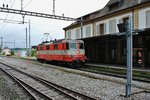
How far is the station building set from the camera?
76.3 feet

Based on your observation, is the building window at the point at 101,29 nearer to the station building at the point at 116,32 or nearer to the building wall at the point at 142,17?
the station building at the point at 116,32

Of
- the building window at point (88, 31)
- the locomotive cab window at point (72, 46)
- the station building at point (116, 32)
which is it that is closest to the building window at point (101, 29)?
the station building at point (116, 32)

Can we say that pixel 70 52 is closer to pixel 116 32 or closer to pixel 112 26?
pixel 116 32

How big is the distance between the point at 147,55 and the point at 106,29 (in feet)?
25.6

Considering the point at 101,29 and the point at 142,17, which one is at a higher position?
the point at 142,17

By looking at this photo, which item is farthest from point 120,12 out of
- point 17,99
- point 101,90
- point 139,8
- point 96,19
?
point 17,99

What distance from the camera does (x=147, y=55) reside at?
23.7 metres

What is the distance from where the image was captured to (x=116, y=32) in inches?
1088

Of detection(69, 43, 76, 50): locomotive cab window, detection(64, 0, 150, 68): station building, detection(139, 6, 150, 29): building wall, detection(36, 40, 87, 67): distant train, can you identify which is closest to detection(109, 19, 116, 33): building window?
detection(64, 0, 150, 68): station building

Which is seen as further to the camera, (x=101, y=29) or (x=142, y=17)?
(x=101, y=29)

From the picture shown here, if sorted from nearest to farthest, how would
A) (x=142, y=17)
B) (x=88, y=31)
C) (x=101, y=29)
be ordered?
(x=142, y=17), (x=101, y=29), (x=88, y=31)

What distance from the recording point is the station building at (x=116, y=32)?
916 inches

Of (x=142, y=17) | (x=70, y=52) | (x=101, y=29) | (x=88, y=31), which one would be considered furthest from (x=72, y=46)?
(x=88, y=31)

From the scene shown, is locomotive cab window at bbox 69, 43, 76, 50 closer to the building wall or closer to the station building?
the station building
